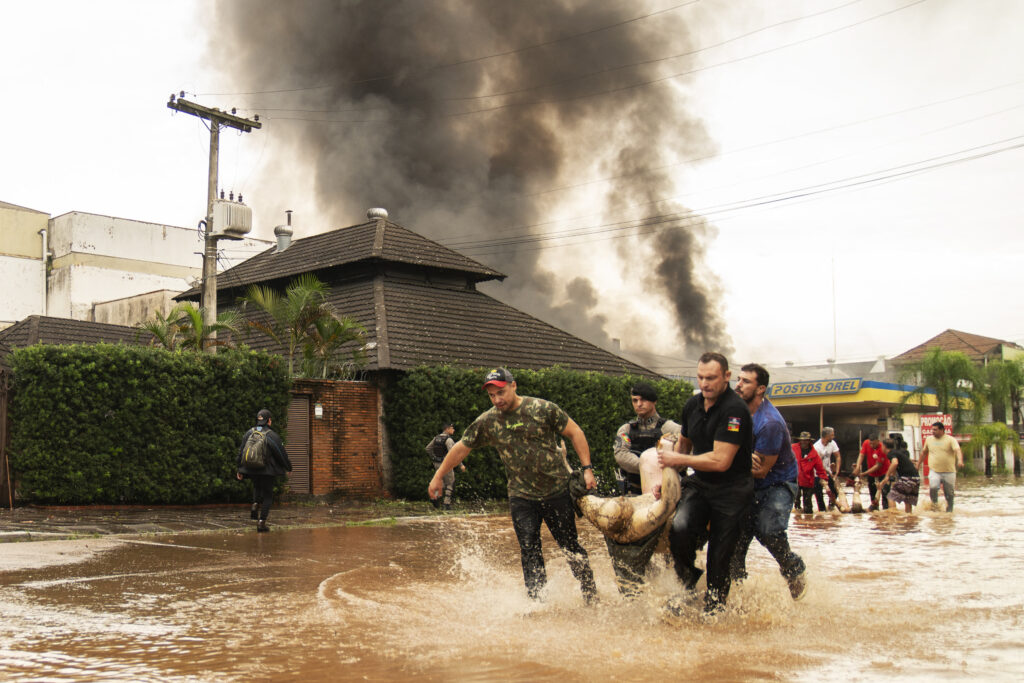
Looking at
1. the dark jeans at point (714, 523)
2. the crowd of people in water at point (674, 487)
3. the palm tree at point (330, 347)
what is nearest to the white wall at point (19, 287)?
the palm tree at point (330, 347)

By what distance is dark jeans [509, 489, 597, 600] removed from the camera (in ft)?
23.0

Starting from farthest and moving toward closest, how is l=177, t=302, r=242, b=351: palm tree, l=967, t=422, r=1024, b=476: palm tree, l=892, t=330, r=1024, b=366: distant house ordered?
l=892, t=330, r=1024, b=366: distant house, l=967, t=422, r=1024, b=476: palm tree, l=177, t=302, r=242, b=351: palm tree

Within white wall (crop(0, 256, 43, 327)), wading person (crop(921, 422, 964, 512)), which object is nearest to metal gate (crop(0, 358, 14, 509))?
wading person (crop(921, 422, 964, 512))

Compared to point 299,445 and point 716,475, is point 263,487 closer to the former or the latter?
point 299,445

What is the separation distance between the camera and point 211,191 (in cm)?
2269

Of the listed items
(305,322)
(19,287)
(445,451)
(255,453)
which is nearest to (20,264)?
(19,287)

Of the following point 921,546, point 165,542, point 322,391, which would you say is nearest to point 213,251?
point 322,391

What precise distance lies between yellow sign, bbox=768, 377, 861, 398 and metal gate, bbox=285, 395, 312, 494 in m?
31.2

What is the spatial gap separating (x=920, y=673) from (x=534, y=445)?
299 cm

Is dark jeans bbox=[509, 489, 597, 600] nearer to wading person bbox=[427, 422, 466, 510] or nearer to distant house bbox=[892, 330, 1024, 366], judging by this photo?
wading person bbox=[427, 422, 466, 510]

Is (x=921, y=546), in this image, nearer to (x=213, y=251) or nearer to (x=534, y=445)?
(x=534, y=445)

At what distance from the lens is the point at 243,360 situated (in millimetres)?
18266

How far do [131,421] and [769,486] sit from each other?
1292 cm

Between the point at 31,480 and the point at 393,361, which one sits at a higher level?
the point at 393,361
